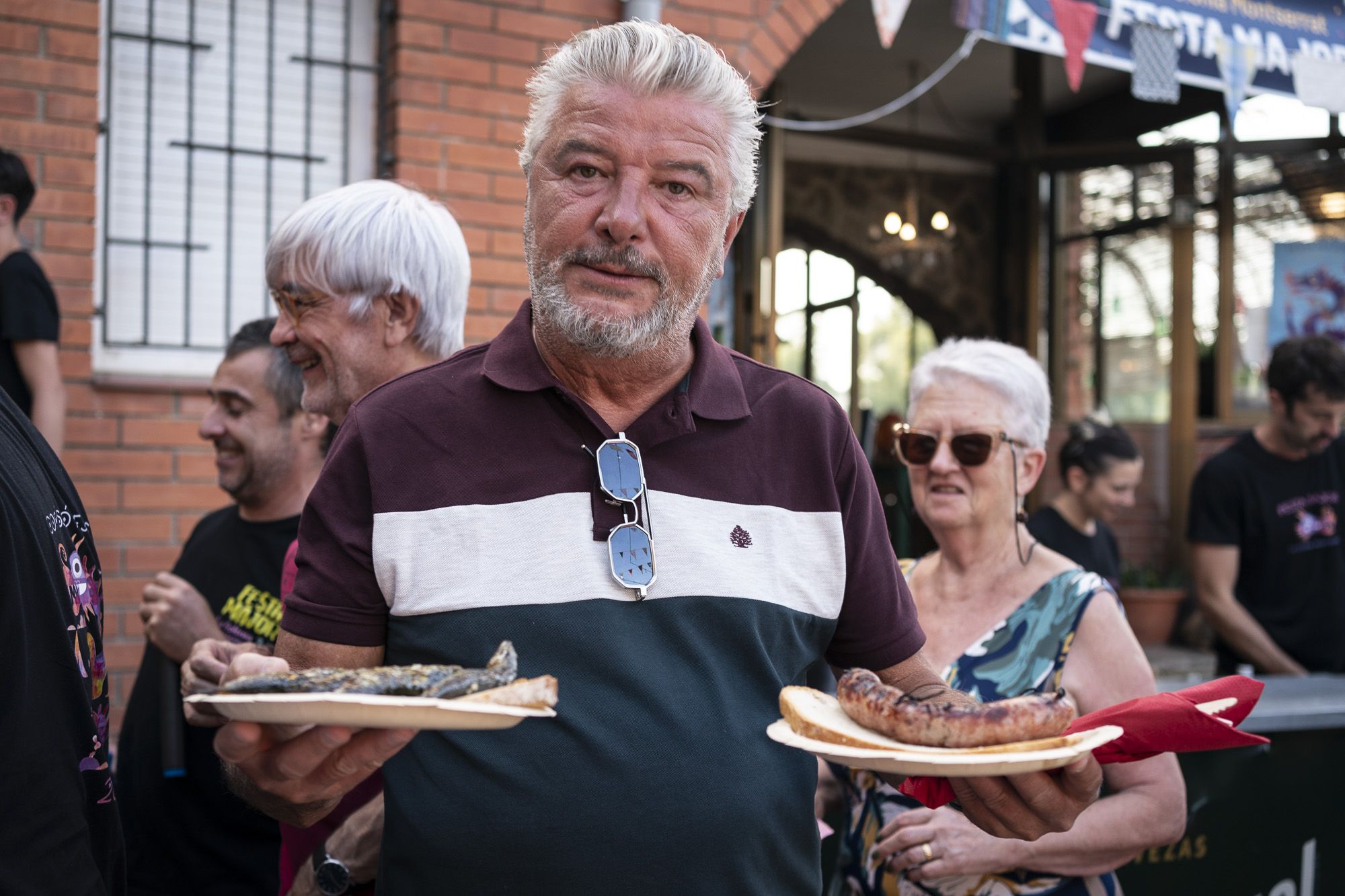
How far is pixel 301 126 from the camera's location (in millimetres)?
4633

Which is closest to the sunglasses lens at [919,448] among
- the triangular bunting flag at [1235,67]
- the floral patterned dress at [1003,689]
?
the floral patterned dress at [1003,689]

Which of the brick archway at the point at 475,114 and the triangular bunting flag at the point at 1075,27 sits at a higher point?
the triangular bunting flag at the point at 1075,27

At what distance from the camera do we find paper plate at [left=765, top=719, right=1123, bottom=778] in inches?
48.1

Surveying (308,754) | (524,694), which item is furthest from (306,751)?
(524,694)

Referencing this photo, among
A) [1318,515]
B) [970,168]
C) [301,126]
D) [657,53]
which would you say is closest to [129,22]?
[301,126]

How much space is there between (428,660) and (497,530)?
195 millimetres

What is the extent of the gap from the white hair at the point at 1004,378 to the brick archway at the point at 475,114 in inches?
86.5

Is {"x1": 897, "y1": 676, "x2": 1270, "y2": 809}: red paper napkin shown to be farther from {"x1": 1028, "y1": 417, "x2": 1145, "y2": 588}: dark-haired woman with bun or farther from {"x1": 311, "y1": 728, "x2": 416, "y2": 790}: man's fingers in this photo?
{"x1": 1028, "y1": 417, "x2": 1145, "y2": 588}: dark-haired woman with bun

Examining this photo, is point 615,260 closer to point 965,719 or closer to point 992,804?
point 965,719

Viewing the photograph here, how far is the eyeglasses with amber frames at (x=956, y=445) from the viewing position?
8.55 ft

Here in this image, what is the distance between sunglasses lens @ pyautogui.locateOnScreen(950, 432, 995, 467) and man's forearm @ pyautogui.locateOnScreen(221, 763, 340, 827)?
159 cm

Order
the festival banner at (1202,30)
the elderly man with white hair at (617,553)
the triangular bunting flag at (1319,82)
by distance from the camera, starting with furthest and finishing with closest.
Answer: the triangular bunting flag at (1319,82) < the festival banner at (1202,30) < the elderly man with white hair at (617,553)

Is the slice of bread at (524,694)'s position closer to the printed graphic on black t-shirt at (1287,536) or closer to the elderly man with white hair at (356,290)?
the elderly man with white hair at (356,290)

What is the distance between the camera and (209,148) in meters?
4.47
